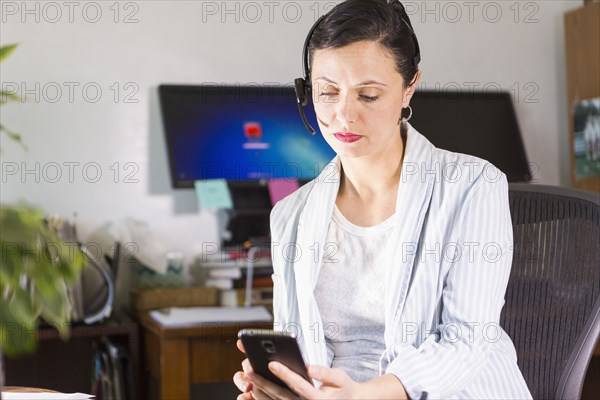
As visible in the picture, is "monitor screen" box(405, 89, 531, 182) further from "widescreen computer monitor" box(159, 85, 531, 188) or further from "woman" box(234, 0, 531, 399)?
"woman" box(234, 0, 531, 399)

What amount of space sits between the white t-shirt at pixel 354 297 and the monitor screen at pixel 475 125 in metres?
1.68

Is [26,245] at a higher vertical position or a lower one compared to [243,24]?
lower

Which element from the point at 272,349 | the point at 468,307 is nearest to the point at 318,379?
the point at 272,349

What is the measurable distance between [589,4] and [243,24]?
1.30 metres

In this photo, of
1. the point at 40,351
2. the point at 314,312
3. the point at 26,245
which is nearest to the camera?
the point at 26,245

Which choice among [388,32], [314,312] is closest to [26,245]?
[314,312]

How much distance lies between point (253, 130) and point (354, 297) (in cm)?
156

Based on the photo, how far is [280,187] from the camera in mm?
2996

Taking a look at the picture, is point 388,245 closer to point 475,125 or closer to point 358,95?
point 358,95

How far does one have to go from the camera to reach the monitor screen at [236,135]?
116 inches

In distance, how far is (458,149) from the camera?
326 cm

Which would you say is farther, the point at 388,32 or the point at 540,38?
the point at 540,38

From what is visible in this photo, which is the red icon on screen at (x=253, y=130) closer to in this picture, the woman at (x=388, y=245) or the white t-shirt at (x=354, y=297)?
the woman at (x=388, y=245)

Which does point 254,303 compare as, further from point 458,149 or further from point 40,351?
point 458,149
